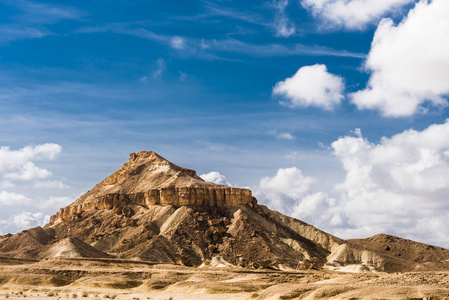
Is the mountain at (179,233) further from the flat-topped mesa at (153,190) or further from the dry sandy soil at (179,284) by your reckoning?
the dry sandy soil at (179,284)

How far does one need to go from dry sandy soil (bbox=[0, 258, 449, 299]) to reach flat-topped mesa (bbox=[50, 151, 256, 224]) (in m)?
37.2

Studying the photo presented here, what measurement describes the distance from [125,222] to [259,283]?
2631 inches

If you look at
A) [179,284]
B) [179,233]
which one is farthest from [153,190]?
[179,284]

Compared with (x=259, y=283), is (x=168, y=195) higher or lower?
higher

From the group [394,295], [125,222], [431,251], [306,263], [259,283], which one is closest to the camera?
[394,295]

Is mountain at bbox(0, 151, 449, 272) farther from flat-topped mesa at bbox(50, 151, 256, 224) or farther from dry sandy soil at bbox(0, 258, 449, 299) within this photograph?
dry sandy soil at bbox(0, 258, 449, 299)

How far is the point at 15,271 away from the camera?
257ft

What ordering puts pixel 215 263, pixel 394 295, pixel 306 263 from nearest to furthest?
pixel 394 295
pixel 215 263
pixel 306 263

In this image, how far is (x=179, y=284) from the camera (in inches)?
2704

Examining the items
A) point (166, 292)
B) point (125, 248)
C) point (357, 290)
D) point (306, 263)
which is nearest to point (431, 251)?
point (306, 263)

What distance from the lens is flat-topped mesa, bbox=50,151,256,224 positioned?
132 meters

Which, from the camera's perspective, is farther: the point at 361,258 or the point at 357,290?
the point at 361,258

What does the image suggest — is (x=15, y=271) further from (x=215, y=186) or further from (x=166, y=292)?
(x=215, y=186)

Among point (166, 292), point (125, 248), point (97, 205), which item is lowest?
point (166, 292)
